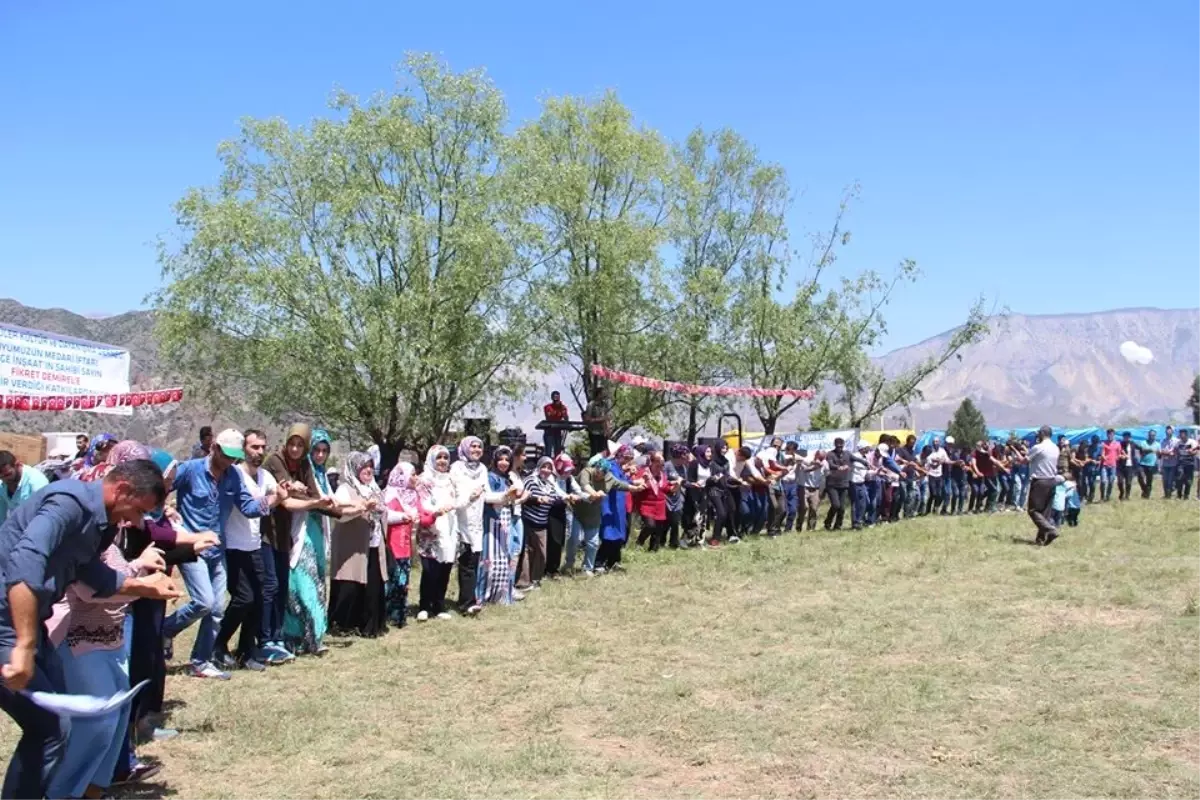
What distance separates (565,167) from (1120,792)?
23.1 metres

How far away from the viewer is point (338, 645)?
26.7 feet

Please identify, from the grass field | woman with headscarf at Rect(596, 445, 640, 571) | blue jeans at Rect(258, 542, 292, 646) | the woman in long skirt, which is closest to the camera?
the grass field

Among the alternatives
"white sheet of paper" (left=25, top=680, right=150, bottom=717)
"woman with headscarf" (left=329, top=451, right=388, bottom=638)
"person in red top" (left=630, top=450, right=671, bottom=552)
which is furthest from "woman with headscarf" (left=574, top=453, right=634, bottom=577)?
"white sheet of paper" (left=25, top=680, right=150, bottom=717)

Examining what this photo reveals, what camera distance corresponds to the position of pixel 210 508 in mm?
6469

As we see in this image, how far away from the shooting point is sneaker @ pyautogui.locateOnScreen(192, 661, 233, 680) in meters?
6.94

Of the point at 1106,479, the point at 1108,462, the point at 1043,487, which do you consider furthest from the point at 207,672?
the point at 1106,479

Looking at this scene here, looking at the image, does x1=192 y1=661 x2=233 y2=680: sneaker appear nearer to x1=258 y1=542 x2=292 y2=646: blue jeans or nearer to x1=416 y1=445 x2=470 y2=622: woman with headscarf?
x1=258 y1=542 x2=292 y2=646: blue jeans

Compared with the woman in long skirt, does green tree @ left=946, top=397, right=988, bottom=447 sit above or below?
above

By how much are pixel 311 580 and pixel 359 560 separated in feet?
2.73

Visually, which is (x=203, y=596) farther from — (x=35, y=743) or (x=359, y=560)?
(x=35, y=743)

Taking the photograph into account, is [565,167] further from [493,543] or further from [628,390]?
[493,543]

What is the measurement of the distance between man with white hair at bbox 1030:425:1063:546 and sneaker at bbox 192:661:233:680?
11.2 metres

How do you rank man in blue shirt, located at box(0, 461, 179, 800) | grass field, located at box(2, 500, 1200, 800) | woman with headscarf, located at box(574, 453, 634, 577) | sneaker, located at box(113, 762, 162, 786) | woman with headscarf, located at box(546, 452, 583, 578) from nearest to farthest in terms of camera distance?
man in blue shirt, located at box(0, 461, 179, 800) → sneaker, located at box(113, 762, 162, 786) → grass field, located at box(2, 500, 1200, 800) → woman with headscarf, located at box(546, 452, 583, 578) → woman with headscarf, located at box(574, 453, 634, 577)

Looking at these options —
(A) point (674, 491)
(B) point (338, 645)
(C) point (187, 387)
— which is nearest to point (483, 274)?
(C) point (187, 387)
